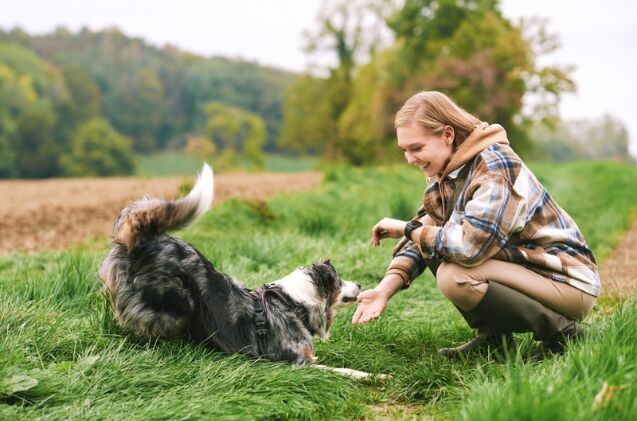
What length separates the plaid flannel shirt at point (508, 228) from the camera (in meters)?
3.42

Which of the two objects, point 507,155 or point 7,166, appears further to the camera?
point 7,166

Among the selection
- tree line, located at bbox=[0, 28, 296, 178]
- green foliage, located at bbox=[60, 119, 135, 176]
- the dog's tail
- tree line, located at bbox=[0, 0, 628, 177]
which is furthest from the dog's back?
green foliage, located at bbox=[60, 119, 135, 176]

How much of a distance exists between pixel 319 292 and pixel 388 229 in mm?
688

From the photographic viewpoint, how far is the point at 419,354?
13.5ft

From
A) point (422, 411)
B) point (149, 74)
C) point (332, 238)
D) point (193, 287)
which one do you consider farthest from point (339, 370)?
point (149, 74)

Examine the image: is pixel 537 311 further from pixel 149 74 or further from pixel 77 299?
pixel 149 74

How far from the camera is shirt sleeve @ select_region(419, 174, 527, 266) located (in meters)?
3.40

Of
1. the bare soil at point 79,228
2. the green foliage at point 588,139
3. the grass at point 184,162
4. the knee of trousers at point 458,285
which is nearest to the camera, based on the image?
the knee of trousers at point 458,285

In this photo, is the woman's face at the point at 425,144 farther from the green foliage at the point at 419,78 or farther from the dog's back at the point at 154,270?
the green foliage at the point at 419,78

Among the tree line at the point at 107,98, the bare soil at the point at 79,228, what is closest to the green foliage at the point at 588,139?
the tree line at the point at 107,98

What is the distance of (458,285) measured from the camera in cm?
357

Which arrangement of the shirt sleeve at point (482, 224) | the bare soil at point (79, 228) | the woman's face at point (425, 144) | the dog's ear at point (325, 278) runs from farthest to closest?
the bare soil at point (79, 228) → the dog's ear at point (325, 278) → the woman's face at point (425, 144) → the shirt sleeve at point (482, 224)

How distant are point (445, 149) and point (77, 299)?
9.18ft

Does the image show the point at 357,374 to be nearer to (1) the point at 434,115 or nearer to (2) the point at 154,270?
(2) the point at 154,270
